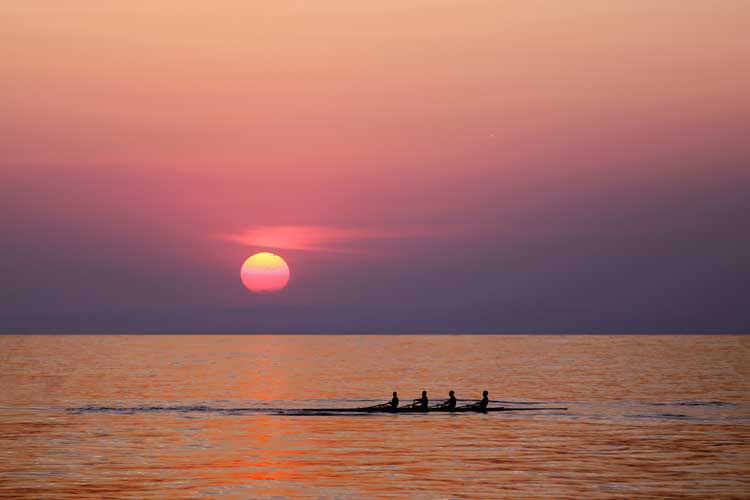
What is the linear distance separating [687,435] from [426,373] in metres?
94.8

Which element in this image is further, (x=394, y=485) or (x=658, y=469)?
(x=658, y=469)

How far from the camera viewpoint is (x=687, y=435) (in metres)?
68.1

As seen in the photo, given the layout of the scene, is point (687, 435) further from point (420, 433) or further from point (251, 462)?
point (251, 462)

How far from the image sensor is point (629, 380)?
452ft

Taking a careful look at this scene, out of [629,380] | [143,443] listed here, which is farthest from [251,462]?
[629,380]

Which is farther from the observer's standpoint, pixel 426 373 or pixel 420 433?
pixel 426 373

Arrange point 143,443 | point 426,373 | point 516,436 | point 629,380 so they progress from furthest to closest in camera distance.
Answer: point 426,373 → point 629,380 → point 516,436 → point 143,443

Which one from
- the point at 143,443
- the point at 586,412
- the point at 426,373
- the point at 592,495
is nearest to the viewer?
the point at 592,495

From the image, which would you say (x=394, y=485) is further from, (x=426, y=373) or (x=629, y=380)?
(x=426, y=373)

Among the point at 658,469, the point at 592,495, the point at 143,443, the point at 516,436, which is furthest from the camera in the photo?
the point at 516,436

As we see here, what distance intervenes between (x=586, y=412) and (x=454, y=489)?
4068 centimetres

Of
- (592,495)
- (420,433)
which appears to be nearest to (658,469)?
(592,495)

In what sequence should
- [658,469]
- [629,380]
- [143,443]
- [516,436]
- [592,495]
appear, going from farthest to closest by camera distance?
[629,380] → [516,436] → [143,443] → [658,469] → [592,495]

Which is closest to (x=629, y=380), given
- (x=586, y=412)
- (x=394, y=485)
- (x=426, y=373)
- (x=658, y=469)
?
(x=426, y=373)
